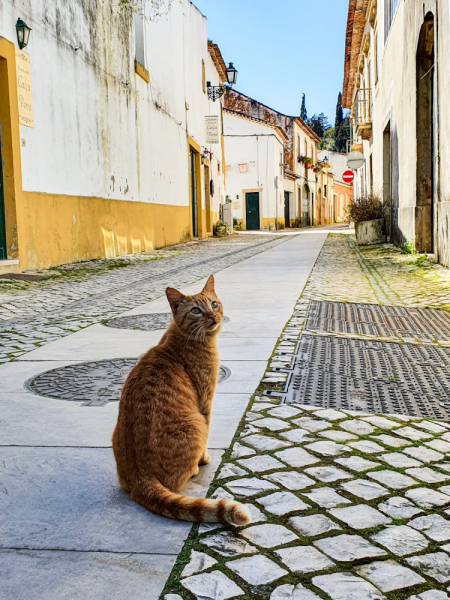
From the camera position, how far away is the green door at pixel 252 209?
39156 millimetres

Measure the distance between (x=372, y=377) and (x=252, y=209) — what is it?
3588 centimetres

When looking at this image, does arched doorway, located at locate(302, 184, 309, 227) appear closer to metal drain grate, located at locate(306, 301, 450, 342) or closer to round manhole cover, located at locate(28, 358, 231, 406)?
metal drain grate, located at locate(306, 301, 450, 342)

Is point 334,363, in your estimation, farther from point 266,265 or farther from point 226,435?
point 266,265

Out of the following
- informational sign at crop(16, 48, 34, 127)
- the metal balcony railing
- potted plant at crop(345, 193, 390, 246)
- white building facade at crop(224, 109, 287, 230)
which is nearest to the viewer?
informational sign at crop(16, 48, 34, 127)

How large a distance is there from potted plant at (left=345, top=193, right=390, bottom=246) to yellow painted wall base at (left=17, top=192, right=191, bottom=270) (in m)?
5.73

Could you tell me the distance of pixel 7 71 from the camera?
988 centimetres

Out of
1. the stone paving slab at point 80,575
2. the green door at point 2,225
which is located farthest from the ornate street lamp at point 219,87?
the stone paving slab at point 80,575

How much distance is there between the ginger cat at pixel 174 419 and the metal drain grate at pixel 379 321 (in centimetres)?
291

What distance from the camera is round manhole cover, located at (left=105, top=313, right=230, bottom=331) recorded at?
18.9ft

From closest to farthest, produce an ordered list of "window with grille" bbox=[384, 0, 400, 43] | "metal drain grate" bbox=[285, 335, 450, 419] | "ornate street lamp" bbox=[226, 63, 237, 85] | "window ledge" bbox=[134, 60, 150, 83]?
1. "metal drain grate" bbox=[285, 335, 450, 419]
2. "window with grille" bbox=[384, 0, 400, 43]
3. "window ledge" bbox=[134, 60, 150, 83]
4. "ornate street lamp" bbox=[226, 63, 237, 85]

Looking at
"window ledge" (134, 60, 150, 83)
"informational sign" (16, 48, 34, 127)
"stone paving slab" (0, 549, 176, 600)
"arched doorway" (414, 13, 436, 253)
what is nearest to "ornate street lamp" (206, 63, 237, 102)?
"window ledge" (134, 60, 150, 83)

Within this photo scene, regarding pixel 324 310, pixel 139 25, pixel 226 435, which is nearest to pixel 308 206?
pixel 139 25

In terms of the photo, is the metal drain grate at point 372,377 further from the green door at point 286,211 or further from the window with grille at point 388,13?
the green door at point 286,211

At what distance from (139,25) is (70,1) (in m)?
4.83
